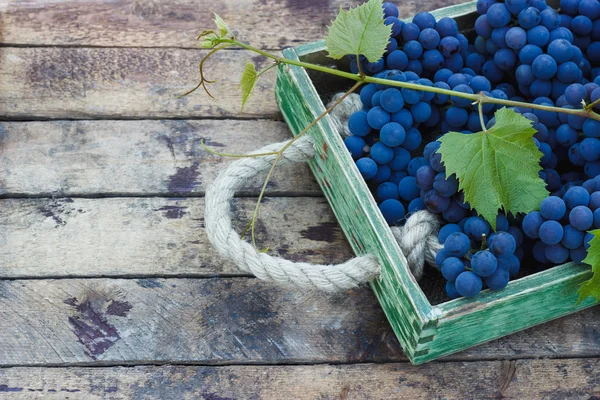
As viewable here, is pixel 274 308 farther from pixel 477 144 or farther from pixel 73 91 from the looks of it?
pixel 73 91

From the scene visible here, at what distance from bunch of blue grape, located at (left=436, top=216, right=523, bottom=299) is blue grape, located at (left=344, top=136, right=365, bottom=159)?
0.57 ft

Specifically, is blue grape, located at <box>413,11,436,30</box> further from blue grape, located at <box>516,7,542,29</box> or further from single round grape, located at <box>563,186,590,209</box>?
single round grape, located at <box>563,186,590,209</box>

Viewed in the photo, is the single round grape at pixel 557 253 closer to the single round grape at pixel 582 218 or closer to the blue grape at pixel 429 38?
the single round grape at pixel 582 218

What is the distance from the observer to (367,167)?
35.8 inches

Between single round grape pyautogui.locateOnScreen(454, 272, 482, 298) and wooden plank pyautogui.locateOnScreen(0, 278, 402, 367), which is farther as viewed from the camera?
wooden plank pyautogui.locateOnScreen(0, 278, 402, 367)

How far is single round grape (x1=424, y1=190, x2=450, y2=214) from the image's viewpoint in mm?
849

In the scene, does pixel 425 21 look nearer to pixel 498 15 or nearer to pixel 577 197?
pixel 498 15


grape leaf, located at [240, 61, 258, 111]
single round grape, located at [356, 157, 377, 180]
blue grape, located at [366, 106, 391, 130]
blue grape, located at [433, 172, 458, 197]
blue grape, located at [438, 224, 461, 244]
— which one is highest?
grape leaf, located at [240, 61, 258, 111]

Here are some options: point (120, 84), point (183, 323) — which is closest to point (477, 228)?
point (183, 323)

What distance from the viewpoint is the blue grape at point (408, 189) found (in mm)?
913

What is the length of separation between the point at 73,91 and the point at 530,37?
705mm

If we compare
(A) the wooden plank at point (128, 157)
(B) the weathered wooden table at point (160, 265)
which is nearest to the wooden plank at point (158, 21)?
(B) the weathered wooden table at point (160, 265)

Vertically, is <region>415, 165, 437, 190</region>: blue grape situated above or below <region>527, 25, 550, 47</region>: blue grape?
below

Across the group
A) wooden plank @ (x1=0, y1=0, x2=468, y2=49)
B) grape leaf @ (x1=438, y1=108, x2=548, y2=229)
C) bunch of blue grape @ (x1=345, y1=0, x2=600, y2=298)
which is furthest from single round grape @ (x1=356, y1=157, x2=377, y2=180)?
wooden plank @ (x1=0, y1=0, x2=468, y2=49)
